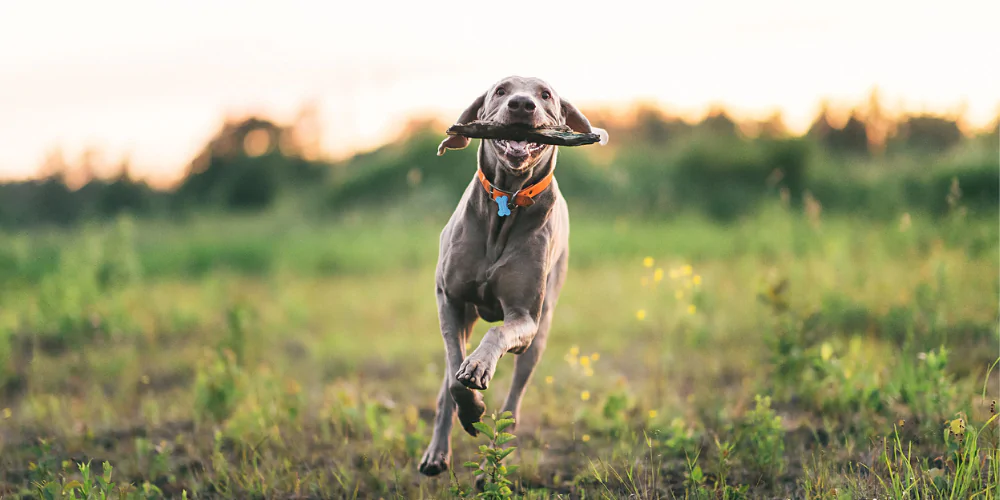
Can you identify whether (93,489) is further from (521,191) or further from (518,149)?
(518,149)

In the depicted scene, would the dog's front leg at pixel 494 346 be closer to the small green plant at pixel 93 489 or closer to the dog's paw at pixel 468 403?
the dog's paw at pixel 468 403

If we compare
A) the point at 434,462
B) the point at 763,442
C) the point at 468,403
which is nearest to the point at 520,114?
the point at 468,403

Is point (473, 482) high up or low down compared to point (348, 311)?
up

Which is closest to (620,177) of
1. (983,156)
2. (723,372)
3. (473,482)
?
(723,372)

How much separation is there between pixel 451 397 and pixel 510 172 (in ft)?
3.94

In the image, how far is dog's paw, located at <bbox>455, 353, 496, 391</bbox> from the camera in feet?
9.62

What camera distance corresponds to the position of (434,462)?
3.75 meters

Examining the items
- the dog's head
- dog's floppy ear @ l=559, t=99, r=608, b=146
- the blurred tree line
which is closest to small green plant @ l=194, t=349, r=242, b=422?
the dog's head

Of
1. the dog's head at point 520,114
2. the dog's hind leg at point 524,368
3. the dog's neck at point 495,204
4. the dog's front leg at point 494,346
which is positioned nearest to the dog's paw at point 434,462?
the dog's hind leg at point 524,368

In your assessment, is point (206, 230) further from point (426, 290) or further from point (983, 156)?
point (983, 156)

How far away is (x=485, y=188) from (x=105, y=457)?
304 cm

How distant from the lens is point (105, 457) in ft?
15.0

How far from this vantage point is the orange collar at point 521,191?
3.42 meters

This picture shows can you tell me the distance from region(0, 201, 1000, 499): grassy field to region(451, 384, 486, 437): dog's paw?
22.6 inches
